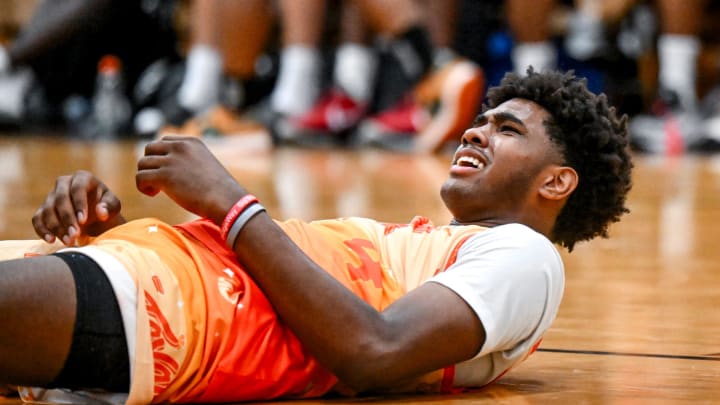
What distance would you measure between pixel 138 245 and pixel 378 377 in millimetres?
254

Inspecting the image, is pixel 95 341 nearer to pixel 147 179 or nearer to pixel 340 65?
pixel 147 179

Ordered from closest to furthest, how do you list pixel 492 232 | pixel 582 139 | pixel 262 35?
pixel 492 232
pixel 582 139
pixel 262 35

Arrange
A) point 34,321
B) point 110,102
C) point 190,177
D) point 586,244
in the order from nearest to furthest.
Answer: point 34,321 → point 190,177 → point 586,244 → point 110,102

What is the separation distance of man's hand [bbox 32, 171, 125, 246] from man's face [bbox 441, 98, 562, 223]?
354mm

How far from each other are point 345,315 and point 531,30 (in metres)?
3.56

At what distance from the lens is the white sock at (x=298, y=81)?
15.0ft

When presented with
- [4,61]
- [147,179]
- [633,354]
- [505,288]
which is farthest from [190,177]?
[4,61]

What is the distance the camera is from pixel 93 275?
1.14 m

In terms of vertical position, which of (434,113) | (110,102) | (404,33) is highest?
(404,33)

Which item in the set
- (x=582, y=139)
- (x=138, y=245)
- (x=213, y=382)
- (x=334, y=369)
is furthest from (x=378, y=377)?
(x=582, y=139)

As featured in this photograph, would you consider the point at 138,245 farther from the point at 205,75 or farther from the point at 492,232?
the point at 205,75

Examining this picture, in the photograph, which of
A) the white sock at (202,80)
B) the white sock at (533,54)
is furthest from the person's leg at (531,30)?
the white sock at (202,80)

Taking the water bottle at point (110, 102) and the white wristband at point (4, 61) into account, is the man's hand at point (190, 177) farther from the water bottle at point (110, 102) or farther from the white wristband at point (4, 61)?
the white wristband at point (4, 61)

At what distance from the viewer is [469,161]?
1.40 m
